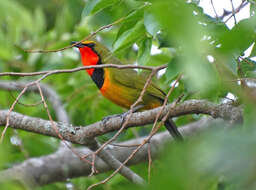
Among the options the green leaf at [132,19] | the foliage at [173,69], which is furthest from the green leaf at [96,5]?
the green leaf at [132,19]

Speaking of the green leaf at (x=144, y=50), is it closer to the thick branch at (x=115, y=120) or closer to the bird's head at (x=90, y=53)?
the thick branch at (x=115, y=120)

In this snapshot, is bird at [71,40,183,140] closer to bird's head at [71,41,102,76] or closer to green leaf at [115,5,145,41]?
bird's head at [71,41,102,76]

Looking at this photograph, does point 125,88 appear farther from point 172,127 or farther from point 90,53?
point 172,127

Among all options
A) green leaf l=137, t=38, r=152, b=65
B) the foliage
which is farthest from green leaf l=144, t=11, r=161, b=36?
green leaf l=137, t=38, r=152, b=65

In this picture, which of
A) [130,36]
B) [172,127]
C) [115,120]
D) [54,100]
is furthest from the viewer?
[54,100]

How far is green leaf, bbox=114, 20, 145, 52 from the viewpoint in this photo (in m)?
2.85

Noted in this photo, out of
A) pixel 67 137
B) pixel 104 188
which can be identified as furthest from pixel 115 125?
pixel 104 188

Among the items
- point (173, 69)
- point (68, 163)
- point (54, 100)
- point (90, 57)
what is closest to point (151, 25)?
point (173, 69)

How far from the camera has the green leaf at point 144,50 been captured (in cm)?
289

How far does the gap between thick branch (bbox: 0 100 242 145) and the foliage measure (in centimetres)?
12

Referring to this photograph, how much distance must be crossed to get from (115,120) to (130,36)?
43.4 inches

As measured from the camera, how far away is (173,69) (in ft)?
8.45

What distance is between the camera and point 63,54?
6668mm

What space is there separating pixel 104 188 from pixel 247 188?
364 centimetres
